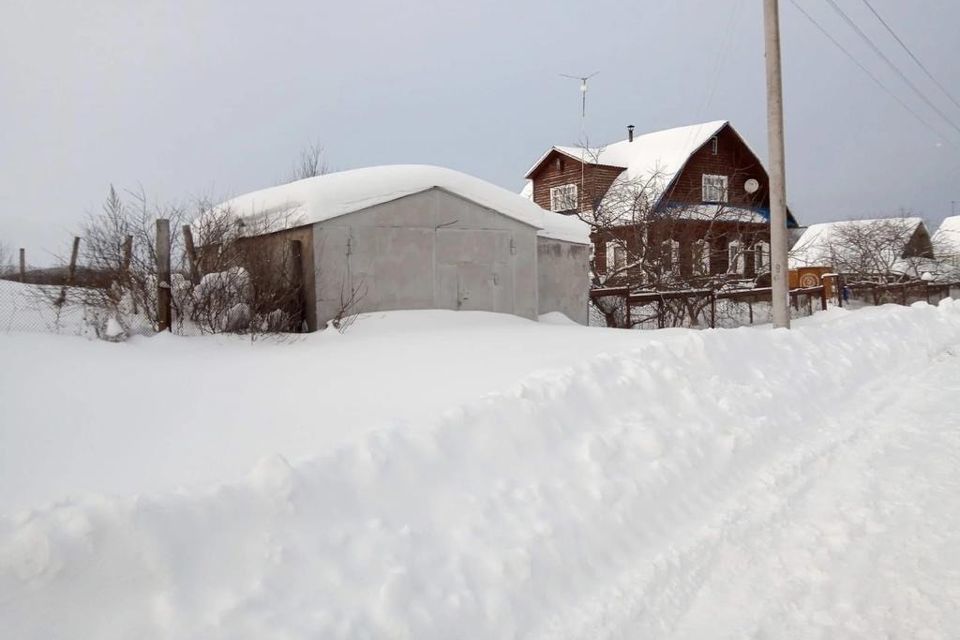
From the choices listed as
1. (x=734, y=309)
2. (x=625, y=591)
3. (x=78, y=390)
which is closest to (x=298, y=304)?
(x=78, y=390)

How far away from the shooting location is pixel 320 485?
3523 mm

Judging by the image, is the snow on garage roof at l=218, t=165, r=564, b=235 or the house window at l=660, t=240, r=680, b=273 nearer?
the snow on garage roof at l=218, t=165, r=564, b=235

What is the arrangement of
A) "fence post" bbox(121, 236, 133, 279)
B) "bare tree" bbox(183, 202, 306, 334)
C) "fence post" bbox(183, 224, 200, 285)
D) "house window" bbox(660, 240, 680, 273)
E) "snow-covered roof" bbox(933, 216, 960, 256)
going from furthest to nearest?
1. "snow-covered roof" bbox(933, 216, 960, 256)
2. "house window" bbox(660, 240, 680, 273)
3. "fence post" bbox(183, 224, 200, 285)
4. "bare tree" bbox(183, 202, 306, 334)
5. "fence post" bbox(121, 236, 133, 279)

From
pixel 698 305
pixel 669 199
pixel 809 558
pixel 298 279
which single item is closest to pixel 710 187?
pixel 669 199

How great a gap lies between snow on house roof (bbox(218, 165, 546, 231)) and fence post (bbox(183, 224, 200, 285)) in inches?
34.2

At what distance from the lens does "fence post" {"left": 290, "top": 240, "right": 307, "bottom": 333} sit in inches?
436

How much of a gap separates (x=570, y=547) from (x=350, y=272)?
27.3 feet

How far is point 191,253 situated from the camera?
32.6ft

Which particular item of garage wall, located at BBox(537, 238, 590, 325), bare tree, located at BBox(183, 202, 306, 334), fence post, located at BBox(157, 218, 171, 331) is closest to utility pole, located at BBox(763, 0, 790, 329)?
garage wall, located at BBox(537, 238, 590, 325)

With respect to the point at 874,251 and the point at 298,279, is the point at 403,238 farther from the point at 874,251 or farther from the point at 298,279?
the point at 874,251

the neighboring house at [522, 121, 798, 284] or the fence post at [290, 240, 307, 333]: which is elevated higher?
the neighboring house at [522, 121, 798, 284]

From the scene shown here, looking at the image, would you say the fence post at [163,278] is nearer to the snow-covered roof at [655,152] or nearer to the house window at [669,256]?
the house window at [669,256]

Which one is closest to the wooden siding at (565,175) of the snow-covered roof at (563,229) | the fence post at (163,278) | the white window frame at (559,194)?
the white window frame at (559,194)

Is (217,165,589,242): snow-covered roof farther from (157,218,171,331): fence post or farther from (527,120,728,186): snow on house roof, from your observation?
(527,120,728,186): snow on house roof
